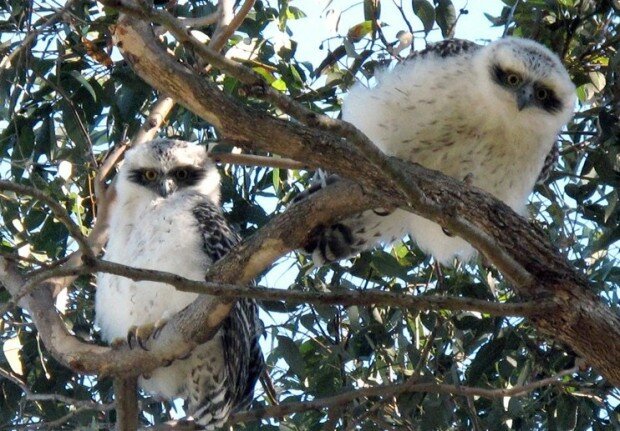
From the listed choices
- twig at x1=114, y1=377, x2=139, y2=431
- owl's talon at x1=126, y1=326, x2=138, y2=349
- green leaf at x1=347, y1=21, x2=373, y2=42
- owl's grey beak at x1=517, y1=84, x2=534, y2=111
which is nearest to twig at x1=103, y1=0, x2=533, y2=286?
owl's grey beak at x1=517, y1=84, x2=534, y2=111

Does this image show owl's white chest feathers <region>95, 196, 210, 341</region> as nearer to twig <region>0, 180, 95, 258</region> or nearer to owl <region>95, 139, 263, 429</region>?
owl <region>95, 139, 263, 429</region>

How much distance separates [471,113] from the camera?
4.47 metres

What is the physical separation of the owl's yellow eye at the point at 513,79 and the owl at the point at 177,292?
143cm

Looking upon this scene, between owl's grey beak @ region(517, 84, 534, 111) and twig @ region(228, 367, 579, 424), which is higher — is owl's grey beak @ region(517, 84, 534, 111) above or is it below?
above

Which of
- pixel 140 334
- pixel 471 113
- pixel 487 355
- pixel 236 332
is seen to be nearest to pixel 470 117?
pixel 471 113

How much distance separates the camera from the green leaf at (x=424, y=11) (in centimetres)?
499

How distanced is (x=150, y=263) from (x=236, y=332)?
50 centimetres

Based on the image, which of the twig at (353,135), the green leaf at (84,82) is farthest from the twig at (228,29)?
the twig at (353,135)

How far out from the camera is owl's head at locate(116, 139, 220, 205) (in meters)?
5.22

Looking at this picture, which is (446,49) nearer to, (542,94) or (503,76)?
(503,76)

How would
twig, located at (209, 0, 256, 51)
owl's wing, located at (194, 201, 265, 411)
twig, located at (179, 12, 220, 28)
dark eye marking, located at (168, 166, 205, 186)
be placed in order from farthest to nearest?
dark eye marking, located at (168, 166, 205, 186) < twig, located at (179, 12, 220, 28) < owl's wing, located at (194, 201, 265, 411) < twig, located at (209, 0, 256, 51)

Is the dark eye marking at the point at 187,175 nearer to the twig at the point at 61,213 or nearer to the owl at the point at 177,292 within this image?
the owl at the point at 177,292

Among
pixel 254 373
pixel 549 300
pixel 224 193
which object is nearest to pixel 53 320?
pixel 254 373

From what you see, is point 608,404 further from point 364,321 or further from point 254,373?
point 254,373
